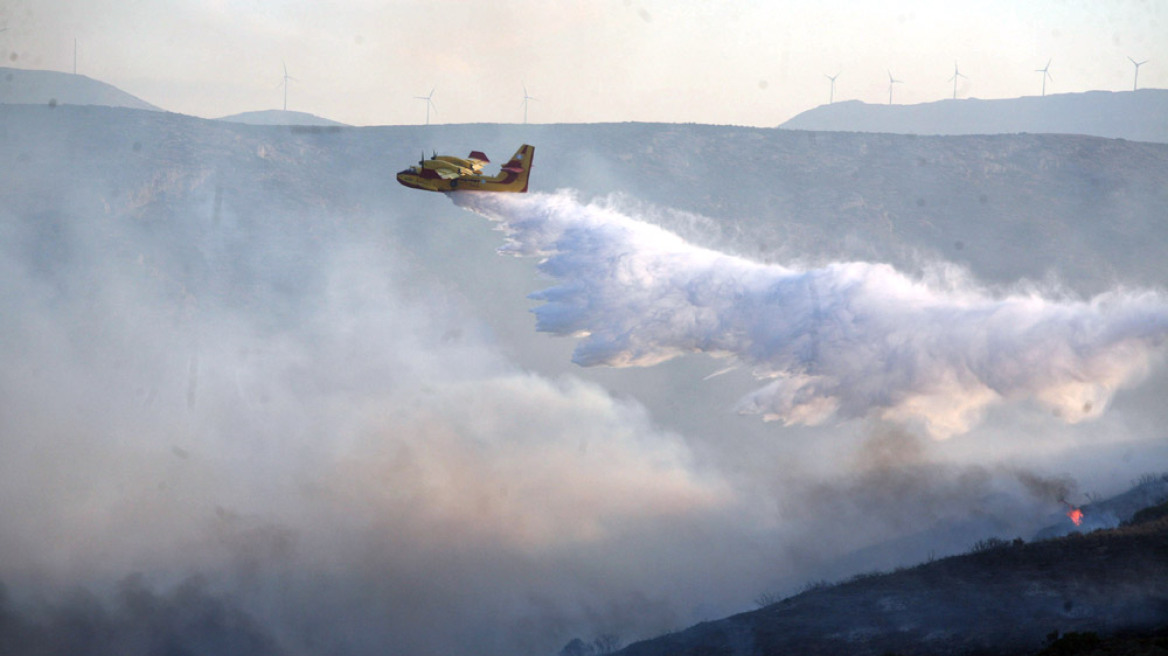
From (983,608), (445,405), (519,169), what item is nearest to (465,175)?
(519,169)

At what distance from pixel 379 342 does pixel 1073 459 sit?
2397 inches

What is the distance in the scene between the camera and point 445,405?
66750mm

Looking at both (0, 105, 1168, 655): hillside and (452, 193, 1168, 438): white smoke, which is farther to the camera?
(0, 105, 1168, 655): hillside

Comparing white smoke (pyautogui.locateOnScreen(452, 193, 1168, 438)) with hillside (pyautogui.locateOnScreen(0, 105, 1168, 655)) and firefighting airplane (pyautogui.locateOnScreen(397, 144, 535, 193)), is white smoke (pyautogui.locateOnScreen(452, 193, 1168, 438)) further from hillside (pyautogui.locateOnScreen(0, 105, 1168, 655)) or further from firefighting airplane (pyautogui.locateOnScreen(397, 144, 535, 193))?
hillside (pyautogui.locateOnScreen(0, 105, 1168, 655))

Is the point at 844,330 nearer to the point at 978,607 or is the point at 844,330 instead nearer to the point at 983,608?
the point at 978,607

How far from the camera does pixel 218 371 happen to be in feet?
275

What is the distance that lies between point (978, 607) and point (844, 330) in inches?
436

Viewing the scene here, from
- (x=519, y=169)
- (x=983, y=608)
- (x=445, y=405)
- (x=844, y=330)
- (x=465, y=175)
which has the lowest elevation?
(x=983, y=608)

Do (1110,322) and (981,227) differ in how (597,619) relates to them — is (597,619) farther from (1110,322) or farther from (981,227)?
(981,227)

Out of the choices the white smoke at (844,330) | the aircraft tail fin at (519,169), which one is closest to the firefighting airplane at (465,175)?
the aircraft tail fin at (519,169)

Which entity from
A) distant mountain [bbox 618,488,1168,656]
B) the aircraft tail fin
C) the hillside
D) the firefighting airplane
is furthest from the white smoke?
the hillside

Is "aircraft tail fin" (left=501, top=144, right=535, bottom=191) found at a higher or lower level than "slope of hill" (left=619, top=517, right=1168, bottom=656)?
higher

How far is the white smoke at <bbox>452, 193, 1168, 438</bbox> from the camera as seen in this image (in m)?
31.9

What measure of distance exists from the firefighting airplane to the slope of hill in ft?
67.7
